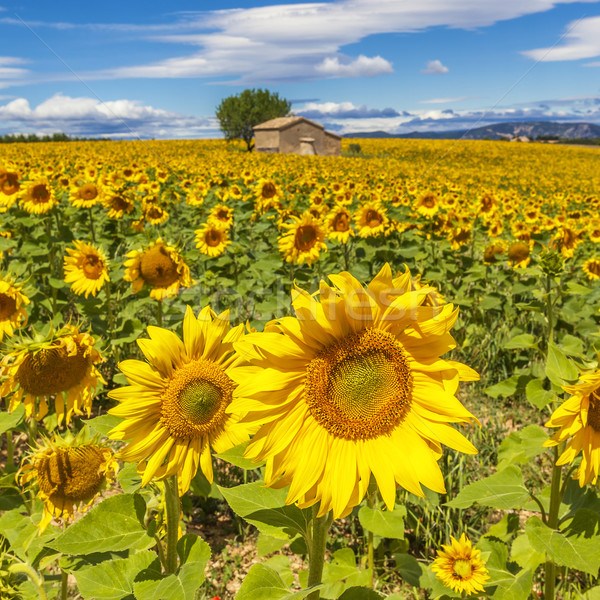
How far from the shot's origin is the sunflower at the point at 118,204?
7.17 meters

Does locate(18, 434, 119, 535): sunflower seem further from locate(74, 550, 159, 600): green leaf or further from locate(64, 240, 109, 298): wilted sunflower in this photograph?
locate(64, 240, 109, 298): wilted sunflower

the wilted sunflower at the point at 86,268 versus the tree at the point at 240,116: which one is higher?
the tree at the point at 240,116

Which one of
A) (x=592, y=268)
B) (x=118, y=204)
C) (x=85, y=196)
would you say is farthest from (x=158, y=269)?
(x=592, y=268)

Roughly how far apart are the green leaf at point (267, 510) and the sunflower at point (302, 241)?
401 centimetres

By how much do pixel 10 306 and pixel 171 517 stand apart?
2.06 metres

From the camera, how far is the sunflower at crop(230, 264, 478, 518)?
4.16ft

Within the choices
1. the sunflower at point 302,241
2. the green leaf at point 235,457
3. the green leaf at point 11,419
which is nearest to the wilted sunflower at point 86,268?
the sunflower at point 302,241

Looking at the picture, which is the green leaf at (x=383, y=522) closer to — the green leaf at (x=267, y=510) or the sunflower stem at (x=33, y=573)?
the green leaf at (x=267, y=510)

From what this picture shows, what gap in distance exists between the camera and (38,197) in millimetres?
6008

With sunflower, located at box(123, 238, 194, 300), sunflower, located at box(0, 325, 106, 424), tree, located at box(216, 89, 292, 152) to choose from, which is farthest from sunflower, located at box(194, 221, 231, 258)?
tree, located at box(216, 89, 292, 152)

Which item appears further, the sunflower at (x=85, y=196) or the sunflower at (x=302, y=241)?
the sunflower at (x=85, y=196)

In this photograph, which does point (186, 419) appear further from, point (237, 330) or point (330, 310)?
point (330, 310)

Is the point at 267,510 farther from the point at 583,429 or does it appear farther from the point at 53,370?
the point at 53,370

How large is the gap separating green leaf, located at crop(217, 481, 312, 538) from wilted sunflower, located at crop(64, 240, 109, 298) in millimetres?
3383
